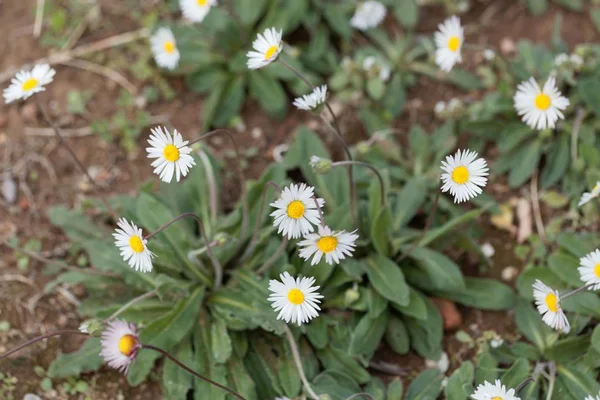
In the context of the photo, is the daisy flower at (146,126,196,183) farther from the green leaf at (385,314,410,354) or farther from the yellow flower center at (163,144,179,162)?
the green leaf at (385,314,410,354)

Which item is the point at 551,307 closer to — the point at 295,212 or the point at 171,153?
the point at 295,212

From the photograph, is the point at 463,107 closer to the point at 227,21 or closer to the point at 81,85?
the point at 227,21

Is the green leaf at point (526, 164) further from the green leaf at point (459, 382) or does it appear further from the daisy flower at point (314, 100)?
the daisy flower at point (314, 100)

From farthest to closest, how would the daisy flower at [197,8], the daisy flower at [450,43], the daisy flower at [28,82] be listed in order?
the daisy flower at [197,8], the daisy flower at [450,43], the daisy flower at [28,82]

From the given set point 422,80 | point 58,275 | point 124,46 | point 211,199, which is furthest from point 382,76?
point 58,275

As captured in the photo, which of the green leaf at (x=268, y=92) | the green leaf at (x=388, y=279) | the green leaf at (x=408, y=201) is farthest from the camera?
the green leaf at (x=268, y=92)

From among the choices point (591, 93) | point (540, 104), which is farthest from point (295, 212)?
point (591, 93)

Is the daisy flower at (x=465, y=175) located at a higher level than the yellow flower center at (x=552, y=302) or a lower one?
higher

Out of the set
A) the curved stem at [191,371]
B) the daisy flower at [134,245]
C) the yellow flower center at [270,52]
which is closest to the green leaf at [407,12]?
the yellow flower center at [270,52]
